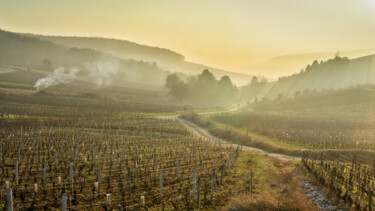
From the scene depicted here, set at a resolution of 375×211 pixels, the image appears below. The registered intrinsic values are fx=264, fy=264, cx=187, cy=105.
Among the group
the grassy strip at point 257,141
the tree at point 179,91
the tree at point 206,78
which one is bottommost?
the grassy strip at point 257,141

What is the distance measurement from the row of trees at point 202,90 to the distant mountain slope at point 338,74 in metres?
33.7

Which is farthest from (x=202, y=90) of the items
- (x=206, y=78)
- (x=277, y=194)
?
(x=277, y=194)

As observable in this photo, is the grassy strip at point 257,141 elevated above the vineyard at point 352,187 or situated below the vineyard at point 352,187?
below

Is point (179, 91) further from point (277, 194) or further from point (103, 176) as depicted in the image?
point (277, 194)

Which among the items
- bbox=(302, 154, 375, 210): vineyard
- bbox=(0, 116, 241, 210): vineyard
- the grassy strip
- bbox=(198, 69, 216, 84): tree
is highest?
bbox=(198, 69, 216, 84): tree

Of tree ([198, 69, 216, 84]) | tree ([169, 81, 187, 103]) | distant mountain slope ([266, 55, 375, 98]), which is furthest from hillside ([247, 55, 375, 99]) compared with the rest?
tree ([169, 81, 187, 103])

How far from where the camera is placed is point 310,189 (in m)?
18.9

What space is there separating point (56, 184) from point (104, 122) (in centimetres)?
3453

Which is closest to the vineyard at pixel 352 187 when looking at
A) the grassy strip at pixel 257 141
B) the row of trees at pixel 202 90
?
the grassy strip at pixel 257 141

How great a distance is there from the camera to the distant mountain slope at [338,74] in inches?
5172

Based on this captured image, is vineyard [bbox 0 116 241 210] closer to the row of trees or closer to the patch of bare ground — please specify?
the patch of bare ground

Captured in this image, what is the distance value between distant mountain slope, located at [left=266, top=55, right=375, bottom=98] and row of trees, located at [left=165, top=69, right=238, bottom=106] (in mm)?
33672

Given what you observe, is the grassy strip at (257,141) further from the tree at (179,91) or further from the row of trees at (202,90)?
the row of trees at (202,90)

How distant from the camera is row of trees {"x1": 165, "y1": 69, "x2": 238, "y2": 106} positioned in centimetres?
11662
